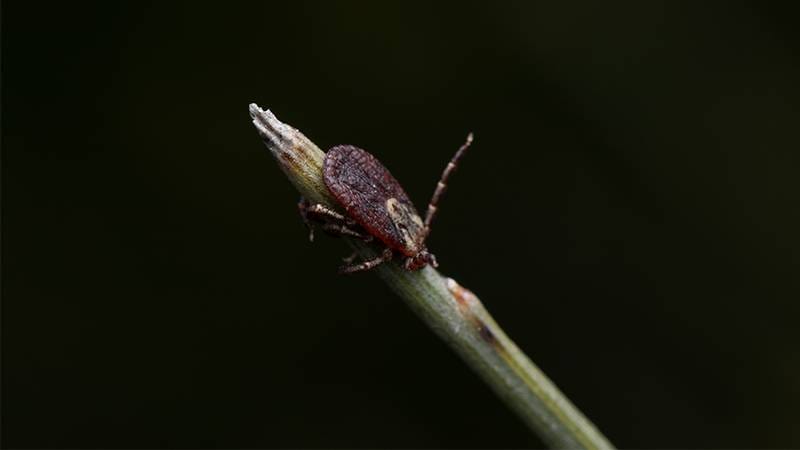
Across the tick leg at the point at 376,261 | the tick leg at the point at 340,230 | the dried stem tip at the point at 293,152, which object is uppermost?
the dried stem tip at the point at 293,152

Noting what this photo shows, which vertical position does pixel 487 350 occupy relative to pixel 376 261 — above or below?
below

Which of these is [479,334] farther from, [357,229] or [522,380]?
[357,229]

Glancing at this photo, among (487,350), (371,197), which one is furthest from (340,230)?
(487,350)

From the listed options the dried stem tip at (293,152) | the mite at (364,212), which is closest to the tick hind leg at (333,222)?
the mite at (364,212)

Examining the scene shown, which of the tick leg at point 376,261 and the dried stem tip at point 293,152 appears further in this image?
the tick leg at point 376,261

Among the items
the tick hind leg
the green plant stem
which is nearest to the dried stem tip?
the green plant stem

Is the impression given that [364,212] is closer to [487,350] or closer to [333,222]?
[333,222]

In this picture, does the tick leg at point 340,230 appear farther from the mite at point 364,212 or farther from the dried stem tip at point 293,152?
the dried stem tip at point 293,152
